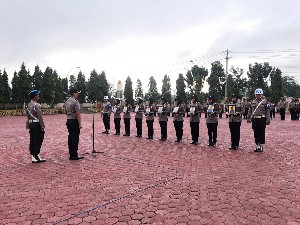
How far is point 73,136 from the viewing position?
8.80m

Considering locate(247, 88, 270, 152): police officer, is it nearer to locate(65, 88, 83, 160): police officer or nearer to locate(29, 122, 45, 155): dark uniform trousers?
locate(65, 88, 83, 160): police officer

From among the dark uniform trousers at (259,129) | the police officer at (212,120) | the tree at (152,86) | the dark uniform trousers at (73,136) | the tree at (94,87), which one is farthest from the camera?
the tree at (152,86)

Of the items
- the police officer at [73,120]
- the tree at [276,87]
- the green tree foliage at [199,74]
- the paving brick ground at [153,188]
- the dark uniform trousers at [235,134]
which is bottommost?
the paving brick ground at [153,188]

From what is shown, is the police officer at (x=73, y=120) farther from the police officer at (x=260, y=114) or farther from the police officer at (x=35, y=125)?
the police officer at (x=260, y=114)

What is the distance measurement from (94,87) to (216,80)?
3121 centimetres

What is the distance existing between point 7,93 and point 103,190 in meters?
61.3

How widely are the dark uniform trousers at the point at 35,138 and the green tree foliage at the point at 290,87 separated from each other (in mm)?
100560

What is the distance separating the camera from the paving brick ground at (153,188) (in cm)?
436

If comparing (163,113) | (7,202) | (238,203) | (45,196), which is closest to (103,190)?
(45,196)

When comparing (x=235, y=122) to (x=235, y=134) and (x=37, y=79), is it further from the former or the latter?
(x=37, y=79)

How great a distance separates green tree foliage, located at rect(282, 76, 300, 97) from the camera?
102m

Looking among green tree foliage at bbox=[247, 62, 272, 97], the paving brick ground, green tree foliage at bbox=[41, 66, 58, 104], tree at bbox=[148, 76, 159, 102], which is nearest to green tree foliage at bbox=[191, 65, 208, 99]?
green tree foliage at bbox=[247, 62, 272, 97]

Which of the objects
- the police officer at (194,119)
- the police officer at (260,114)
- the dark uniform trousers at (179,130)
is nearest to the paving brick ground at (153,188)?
the police officer at (260,114)

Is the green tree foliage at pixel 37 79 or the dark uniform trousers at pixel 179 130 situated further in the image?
the green tree foliage at pixel 37 79
